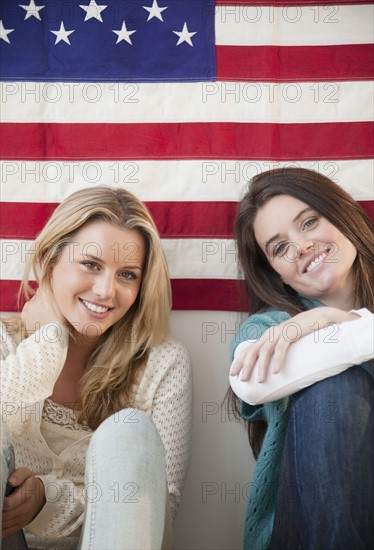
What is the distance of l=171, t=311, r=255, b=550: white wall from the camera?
187cm

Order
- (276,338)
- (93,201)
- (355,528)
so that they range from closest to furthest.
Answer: (355,528) < (276,338) < (93,201)

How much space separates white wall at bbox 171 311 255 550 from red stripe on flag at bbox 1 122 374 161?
0.41 meters

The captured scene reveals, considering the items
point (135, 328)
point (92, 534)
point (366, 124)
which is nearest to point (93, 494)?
point (92, 534)

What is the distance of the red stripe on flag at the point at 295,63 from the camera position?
6.06 ft

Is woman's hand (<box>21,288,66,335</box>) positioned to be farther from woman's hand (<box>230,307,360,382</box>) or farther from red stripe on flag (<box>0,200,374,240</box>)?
woman's hand (<box>230,307,360,382</box>)

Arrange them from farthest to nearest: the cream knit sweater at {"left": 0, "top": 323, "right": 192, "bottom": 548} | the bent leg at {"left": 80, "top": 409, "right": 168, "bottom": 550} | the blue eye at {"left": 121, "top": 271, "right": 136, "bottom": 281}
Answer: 1. the blue eye at {"left": 121, "top": 271, "right": 136, "bottom": 281}
2. the cream knit sweater at {"left": 0, "top": 323, "right": 192, "bottom": 548}
3. the bent leg at {"left": 80, "top": 409, "right": 168, "bottom": 550}

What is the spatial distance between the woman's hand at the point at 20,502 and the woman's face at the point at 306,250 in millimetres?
712

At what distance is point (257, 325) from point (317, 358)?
1.07 ft

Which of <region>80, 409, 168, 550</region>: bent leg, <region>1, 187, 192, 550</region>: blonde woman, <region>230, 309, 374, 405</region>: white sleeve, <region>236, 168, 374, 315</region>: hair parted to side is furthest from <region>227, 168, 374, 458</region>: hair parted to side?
<region>80, 409, 168, 550</region>: bent leg

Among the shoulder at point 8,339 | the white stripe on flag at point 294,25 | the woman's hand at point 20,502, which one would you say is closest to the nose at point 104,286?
the shoulder at point 8,339

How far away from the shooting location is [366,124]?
72.7 inches

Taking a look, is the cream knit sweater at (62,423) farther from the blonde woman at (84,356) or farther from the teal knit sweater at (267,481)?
the teal knit sweater at (267,481)

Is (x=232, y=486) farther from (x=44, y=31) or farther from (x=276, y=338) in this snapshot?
(x=44, y=31)

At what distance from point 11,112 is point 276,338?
964 mm
